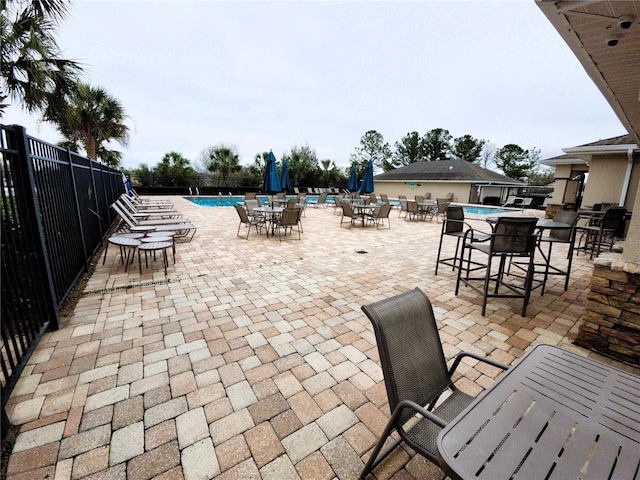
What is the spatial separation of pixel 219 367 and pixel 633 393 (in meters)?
2.20

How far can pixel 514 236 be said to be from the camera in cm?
293

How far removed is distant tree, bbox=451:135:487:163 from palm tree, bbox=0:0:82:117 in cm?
4507

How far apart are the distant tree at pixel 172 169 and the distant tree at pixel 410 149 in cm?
3200

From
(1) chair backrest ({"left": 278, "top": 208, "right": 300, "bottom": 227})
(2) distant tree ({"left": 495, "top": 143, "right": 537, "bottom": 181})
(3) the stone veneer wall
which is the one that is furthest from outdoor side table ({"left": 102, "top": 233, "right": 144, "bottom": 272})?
(2) distant tree ({"left": 495, "top": 143, "right": 537, "bottom": 181})

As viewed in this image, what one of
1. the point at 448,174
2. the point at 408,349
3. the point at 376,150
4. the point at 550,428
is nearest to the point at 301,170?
the point at 448,174

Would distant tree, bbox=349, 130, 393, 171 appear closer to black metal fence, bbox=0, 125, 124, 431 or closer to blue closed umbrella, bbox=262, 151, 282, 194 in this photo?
blue closed umbrella, bbox=262, 151, 282, 194

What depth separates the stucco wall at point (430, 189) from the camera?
22.2 m

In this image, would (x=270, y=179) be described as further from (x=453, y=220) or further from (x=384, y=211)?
(x=453, y=220)

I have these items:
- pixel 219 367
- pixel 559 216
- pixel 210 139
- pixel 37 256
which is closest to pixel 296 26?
pixel 559 216

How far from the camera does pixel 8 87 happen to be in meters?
5.32

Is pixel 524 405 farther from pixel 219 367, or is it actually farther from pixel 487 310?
pixel 487 310

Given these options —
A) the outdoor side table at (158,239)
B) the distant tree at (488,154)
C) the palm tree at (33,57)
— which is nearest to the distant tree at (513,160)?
the distant tree at (488,154)

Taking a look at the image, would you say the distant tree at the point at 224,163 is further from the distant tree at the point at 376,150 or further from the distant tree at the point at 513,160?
the distant tree at the point at 513,160

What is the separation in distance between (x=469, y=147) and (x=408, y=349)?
47.8m
